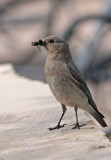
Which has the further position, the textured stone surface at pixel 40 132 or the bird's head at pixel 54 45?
the bird's head at pixel 54 45

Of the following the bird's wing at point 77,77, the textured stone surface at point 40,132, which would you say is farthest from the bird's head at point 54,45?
the textured stone surface at point 40,132

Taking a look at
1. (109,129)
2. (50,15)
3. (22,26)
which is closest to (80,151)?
(109,129)

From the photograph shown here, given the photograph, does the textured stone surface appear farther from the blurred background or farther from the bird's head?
the blurred background

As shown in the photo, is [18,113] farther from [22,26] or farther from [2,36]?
[22,26]

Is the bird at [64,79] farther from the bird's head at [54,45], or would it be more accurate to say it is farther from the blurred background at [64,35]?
the blurred background at [64,35]

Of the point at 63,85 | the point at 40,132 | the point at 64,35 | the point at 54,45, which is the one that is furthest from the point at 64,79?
the point at 64,35
